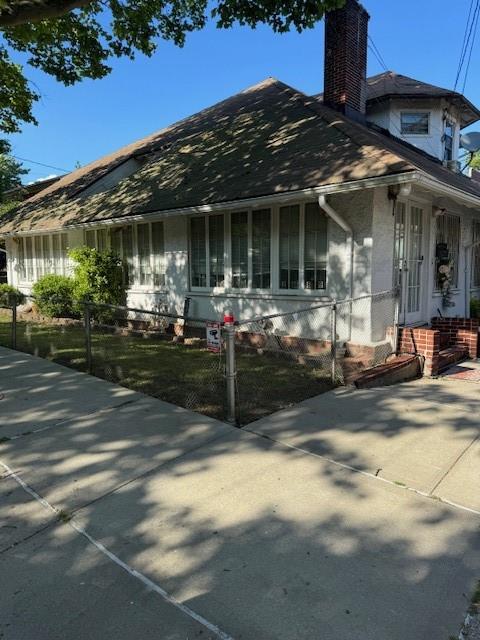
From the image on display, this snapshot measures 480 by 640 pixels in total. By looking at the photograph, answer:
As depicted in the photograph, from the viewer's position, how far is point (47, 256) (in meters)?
15.5

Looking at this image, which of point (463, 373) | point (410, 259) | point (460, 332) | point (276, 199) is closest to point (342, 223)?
point (276, 199)

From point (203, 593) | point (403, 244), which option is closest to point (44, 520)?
point (203, 593)

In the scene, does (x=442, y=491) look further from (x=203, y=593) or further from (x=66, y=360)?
(x=66, y=360)

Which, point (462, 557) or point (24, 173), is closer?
point (462, 557)

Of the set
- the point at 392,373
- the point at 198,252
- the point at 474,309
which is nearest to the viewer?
the point at 392,373

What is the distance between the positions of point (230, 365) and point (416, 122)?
13984 mm

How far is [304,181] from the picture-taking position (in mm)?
7180

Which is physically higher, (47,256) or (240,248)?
(47,256)

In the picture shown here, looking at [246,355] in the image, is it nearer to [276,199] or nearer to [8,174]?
[276,199]

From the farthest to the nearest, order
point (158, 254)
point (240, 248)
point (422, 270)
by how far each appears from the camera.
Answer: point (158, 254) < point (240, 248) < point (422, 270)

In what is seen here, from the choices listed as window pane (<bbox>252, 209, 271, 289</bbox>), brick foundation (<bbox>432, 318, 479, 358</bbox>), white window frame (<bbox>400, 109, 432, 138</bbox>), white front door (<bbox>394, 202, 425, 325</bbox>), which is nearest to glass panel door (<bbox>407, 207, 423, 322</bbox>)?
white front door (<bbox>394, 202, 425, 325</bbox>)

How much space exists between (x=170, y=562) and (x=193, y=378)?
4.05 meters

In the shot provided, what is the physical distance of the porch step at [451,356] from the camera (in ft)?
24.5

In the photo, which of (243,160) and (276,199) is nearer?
(276,199)
